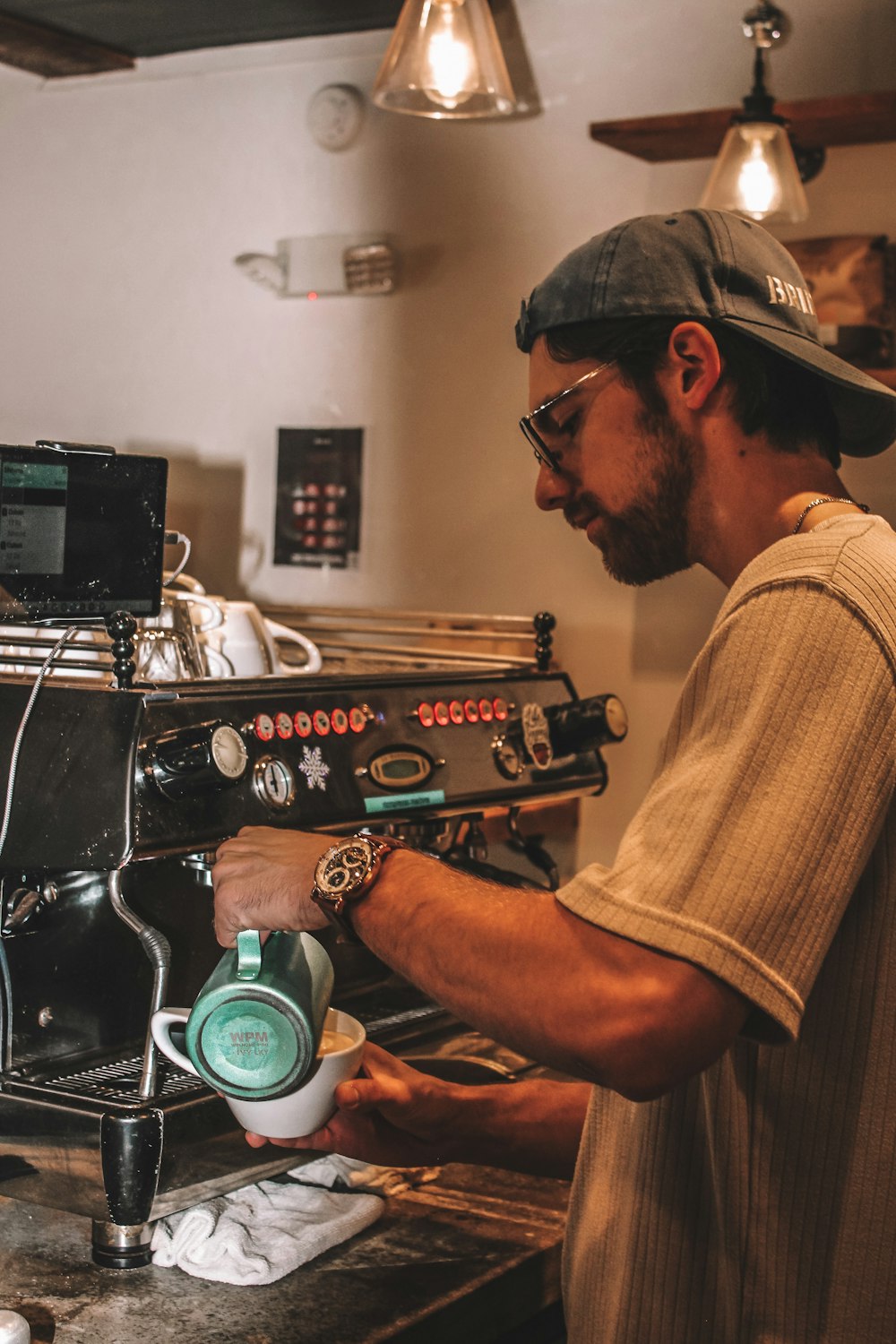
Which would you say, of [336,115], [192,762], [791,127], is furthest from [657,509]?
[336,115]

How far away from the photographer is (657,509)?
0.99 metres

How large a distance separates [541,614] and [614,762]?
2.32ft

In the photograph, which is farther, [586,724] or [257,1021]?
[586,724]

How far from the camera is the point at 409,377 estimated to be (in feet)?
8.42

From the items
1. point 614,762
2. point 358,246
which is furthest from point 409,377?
point 614,762

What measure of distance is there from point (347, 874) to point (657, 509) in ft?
1.07

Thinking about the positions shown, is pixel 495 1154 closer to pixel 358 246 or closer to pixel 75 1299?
pixel 75 1299

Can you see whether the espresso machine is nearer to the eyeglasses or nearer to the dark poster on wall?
A: the eyeglasses

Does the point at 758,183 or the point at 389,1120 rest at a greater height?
the point at 758,183

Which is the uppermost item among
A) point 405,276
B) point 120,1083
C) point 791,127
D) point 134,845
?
point 791,127

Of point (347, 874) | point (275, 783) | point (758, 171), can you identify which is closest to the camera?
point (347, 874)

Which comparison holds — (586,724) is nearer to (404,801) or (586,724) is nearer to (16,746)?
(404,801)

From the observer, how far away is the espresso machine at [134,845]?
43.1 inches

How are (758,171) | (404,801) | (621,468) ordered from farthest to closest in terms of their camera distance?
(758,171) < (404,801) < (621,468)
